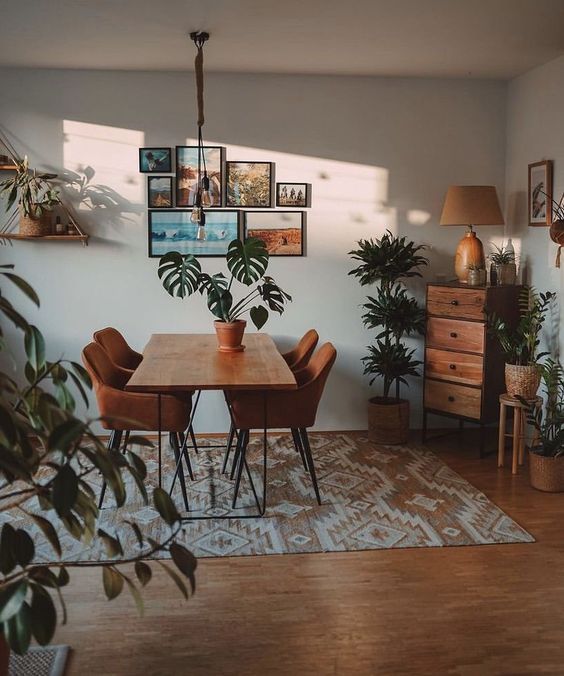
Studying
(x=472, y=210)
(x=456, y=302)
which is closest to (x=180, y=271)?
(x=456, y=302)

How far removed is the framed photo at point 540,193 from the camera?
546 cm

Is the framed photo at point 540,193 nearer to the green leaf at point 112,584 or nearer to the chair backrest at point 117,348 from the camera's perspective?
the chair backrest at point 117,348

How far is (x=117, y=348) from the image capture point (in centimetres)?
541

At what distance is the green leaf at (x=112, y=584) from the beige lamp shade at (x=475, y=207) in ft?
13.5

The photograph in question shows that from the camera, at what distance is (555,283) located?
5.41 meters

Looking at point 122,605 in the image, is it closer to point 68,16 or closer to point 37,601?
point 37,601

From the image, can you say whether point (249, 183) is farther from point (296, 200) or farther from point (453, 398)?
point (453, 398)

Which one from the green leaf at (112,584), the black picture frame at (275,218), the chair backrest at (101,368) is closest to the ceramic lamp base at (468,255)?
the black picture frame at (275,218)

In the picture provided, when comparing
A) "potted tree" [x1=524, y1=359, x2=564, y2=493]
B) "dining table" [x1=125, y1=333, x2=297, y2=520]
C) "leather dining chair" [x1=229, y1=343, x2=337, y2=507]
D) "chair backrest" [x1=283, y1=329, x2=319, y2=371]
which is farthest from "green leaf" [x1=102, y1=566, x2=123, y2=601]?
"potted tree" [x1=524, y1=359, x2=564, y2=493]

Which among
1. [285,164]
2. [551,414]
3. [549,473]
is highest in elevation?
[285,164]

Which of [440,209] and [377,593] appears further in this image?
[440,209]

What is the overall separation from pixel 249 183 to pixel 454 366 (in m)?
1.99

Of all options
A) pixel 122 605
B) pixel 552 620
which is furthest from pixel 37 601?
pixel 552 620

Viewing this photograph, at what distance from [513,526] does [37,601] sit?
9.89ft
